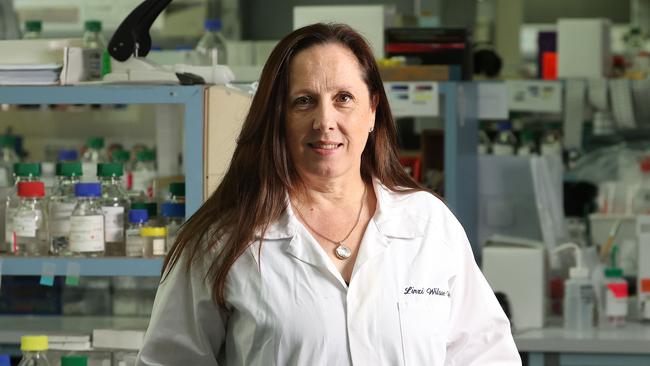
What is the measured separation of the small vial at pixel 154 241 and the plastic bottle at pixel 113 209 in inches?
3.0

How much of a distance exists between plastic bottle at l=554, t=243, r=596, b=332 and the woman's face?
7.54 feet

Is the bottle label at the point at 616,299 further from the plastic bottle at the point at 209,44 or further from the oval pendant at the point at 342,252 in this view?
the oval pendant at the point at 342,252

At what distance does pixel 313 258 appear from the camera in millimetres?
1872

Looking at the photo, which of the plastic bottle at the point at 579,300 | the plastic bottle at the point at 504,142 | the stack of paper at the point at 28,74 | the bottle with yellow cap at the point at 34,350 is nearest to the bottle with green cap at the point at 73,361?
the bottle with yellow cap at the point at 34,350

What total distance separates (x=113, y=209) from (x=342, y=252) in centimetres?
101

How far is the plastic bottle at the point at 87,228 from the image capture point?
2.67 meters

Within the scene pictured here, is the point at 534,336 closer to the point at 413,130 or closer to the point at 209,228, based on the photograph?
the point at 209,228

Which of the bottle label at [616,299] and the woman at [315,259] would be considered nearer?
the woman at [315,259]

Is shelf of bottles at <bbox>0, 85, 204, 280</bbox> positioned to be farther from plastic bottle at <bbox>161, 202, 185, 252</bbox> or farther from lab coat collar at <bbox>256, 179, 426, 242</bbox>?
lab coat collar at <bbox>256, 179, 426, 242</bbox>

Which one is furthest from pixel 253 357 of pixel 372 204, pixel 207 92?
pixel 207 92

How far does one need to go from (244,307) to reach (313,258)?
15 centimetres

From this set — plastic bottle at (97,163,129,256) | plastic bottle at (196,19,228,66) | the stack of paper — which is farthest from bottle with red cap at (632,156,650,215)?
the stack of paper

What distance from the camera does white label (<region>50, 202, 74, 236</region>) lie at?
9.02ft

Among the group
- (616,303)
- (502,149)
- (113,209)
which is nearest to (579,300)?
(616,303)
